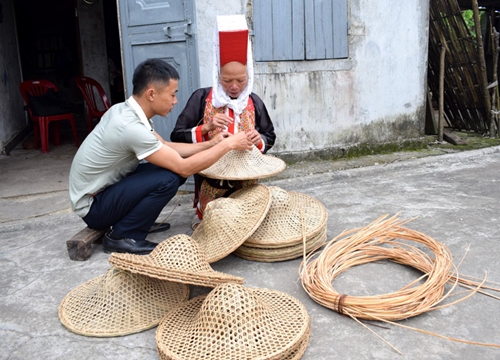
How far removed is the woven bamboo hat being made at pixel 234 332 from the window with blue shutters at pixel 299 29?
126 inches

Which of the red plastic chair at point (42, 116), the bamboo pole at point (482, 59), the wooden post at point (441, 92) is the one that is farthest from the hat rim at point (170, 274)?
the bamboo pole at point (482, 59)

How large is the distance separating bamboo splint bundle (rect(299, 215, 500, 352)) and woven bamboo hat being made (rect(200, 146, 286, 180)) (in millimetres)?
574

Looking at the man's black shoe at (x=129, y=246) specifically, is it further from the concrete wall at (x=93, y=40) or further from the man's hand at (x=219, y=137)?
the concrete wall at (x=93, y=40)

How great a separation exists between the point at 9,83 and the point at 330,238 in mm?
6182

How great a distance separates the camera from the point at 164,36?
4.15m

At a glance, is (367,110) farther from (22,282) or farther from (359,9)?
(22,282)

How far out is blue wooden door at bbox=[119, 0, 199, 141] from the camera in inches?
161

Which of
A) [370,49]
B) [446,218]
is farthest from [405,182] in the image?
[370,49]

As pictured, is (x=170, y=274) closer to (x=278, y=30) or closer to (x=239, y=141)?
(x=239, y=141)

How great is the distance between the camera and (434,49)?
6133mm

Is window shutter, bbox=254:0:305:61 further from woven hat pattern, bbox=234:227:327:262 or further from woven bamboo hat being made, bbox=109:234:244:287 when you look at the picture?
woven bamboo hat being made, bbox=109:234:244:287

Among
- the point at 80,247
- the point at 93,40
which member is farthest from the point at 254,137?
the point at 93,40

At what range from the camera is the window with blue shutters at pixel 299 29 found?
464cm

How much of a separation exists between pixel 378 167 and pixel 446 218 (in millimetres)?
1486
